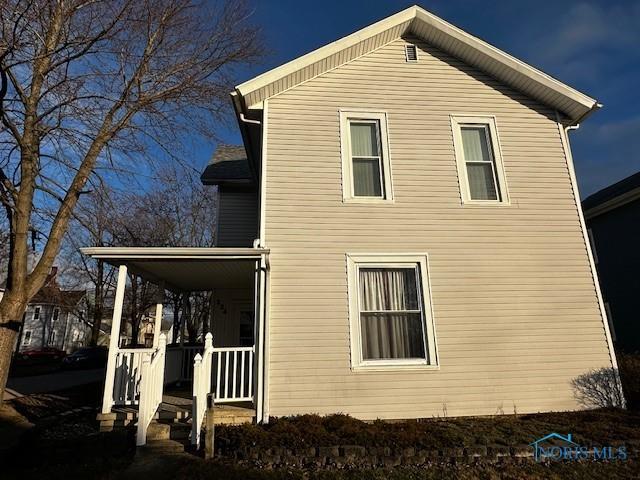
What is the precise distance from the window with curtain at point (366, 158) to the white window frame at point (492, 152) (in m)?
1.63

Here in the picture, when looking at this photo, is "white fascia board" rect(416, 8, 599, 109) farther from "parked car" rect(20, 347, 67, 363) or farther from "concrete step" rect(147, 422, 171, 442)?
"parked car" rect(20, 347, 67, 363)

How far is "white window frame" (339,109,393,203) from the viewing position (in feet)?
25.9

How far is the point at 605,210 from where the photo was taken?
1430 cm

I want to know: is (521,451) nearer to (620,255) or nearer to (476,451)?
(476,451)

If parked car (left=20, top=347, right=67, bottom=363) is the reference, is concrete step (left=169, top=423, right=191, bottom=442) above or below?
below

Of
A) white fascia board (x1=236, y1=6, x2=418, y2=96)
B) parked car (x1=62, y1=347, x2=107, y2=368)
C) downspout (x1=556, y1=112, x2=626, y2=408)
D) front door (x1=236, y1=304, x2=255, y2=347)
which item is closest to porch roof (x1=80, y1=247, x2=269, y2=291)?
front door (x1=236, y1=304, x2=255, y2=347)

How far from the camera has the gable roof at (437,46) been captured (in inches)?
322

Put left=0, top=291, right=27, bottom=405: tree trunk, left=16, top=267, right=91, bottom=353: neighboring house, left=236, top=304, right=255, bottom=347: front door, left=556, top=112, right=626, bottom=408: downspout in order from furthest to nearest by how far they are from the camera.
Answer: left=16, top=267, right=91, bottom=353: neighboring house, left=236, top=304, right=255, bottom=347: front door, left=0, top=291, right=27, bottom=405: tree trunk, left=556, top=112, right=626, bottom=408: downspout

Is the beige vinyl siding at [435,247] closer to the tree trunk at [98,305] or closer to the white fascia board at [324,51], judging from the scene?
the white fascia board at [324,51]

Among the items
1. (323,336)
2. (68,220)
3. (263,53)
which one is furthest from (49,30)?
(323,336)

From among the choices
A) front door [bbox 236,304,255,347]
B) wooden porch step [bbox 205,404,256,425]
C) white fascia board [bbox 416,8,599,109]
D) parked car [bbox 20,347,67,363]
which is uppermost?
white fascia board [bbox 416,8,599,109]

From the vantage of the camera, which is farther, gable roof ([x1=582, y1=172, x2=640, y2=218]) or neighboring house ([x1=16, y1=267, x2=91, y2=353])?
neighboring house ([x1=16, y1=267, x2=91, y2=353])

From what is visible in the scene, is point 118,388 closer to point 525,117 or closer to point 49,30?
point 49,30

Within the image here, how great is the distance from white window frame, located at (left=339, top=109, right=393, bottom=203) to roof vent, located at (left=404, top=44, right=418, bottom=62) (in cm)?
156
